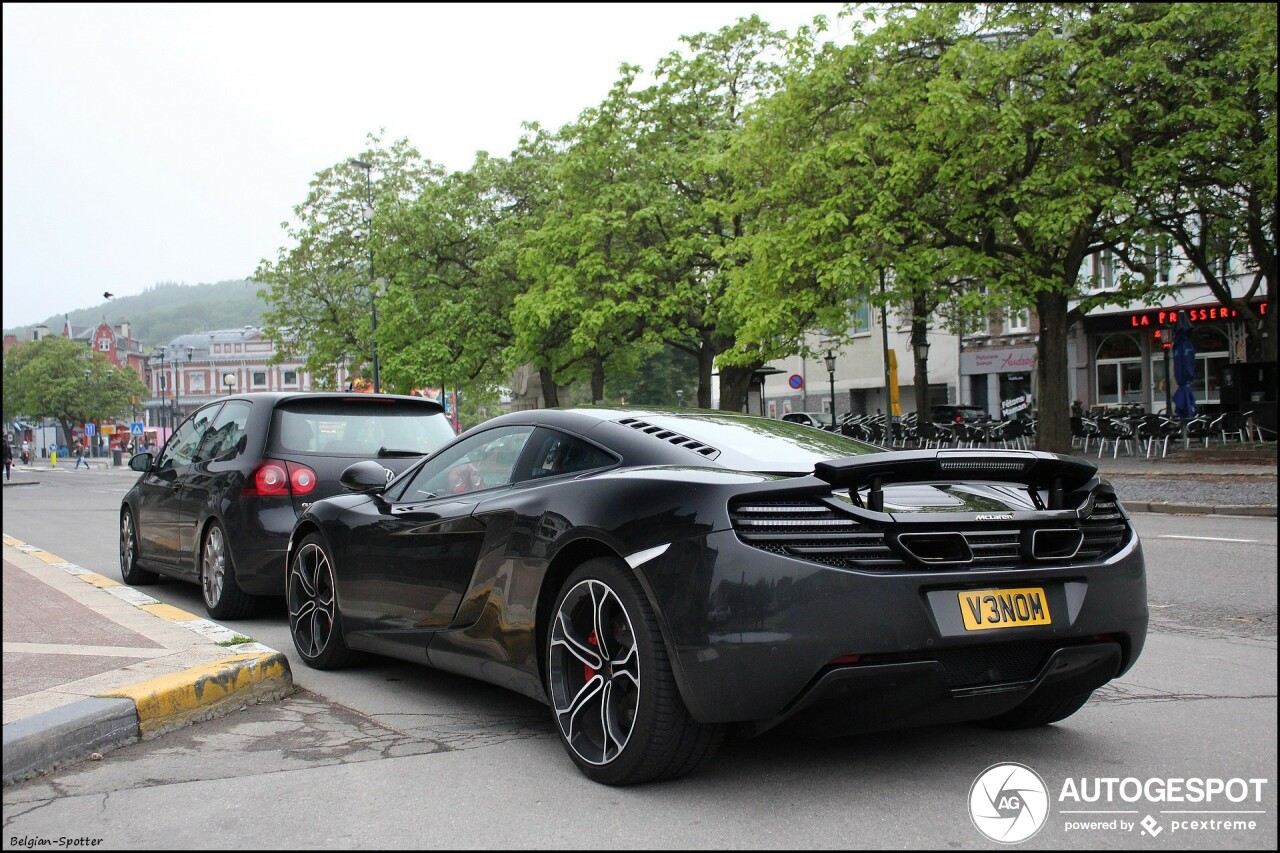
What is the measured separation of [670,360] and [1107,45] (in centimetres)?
4998

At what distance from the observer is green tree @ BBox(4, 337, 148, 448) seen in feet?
305

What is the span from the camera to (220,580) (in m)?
7.72

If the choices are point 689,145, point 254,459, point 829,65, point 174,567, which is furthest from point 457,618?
point 689,145

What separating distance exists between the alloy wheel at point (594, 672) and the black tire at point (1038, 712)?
151cm

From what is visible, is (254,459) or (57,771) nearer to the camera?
(57,771)

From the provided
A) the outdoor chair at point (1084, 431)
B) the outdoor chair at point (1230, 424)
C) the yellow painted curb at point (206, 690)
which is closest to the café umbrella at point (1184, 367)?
the outdoor chair at point (1230, 424)

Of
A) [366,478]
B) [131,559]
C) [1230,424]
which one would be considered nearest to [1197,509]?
[1230,424]

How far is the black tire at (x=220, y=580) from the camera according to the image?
757 centimetres

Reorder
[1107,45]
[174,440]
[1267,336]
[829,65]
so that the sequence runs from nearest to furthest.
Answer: [174,440]
[1107,45]
[829,65]
[1267,336]

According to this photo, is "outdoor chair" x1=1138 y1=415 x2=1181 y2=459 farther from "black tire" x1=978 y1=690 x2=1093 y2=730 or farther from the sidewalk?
the sidewalk

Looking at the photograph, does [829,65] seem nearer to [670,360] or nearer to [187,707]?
[187,707]

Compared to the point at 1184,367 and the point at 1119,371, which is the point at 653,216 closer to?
the point at 1184,367

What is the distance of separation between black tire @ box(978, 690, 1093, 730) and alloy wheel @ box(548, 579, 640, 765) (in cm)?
151

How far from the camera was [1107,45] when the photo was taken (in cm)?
2228
